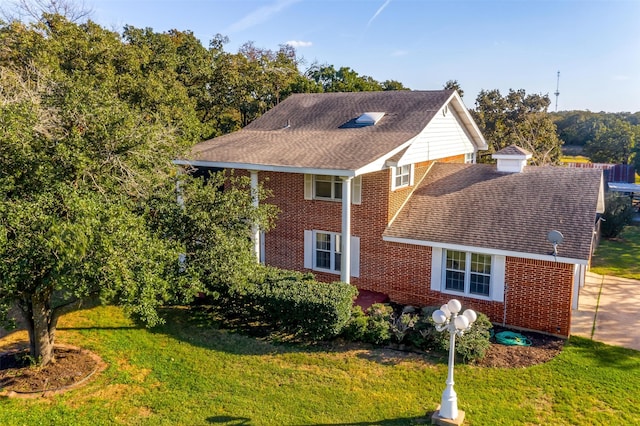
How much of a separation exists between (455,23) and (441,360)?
16407mm

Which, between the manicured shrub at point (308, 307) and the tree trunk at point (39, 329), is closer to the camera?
the tree trunk at point (39, 329)

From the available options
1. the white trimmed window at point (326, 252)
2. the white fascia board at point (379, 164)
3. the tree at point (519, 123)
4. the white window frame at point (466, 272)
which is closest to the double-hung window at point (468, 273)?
the white window frame at point (466, 272)

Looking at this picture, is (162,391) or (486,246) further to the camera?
(486,246)

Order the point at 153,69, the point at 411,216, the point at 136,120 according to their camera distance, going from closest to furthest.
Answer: the point at 136,120
the point at 411,216
the point at 153,69

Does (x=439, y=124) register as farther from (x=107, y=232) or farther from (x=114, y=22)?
(x=114, y=22)

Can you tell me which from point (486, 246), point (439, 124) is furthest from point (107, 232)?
point (439, 124)

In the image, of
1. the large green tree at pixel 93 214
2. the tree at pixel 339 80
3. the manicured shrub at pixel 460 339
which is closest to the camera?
the large green tree at pixel 93 214

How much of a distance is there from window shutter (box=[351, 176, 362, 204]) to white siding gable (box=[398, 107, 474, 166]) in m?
1.67

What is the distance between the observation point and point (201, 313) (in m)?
13.8

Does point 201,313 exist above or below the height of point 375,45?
below

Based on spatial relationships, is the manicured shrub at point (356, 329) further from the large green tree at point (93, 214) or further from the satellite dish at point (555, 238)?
the satellite dish at point (555, 238)

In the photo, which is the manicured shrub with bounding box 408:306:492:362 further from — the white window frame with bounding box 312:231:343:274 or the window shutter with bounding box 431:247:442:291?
the white window frame with bounding box 312:231:343:274

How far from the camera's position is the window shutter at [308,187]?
635 inches

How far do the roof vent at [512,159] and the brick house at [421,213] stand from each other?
0.04 m
